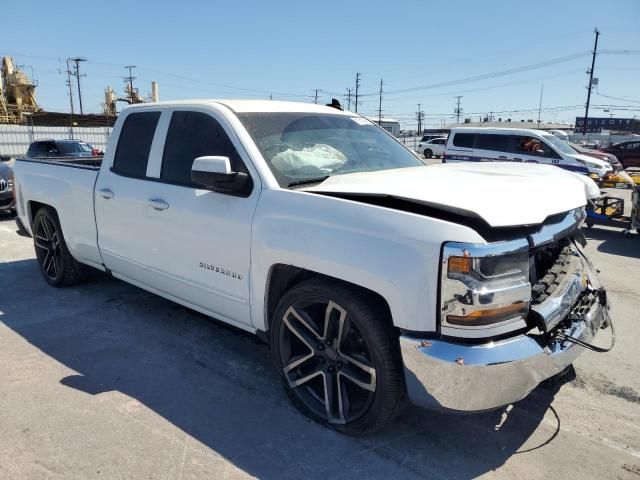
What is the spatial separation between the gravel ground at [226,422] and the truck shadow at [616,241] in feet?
13.5

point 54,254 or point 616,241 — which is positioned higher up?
point 54,254

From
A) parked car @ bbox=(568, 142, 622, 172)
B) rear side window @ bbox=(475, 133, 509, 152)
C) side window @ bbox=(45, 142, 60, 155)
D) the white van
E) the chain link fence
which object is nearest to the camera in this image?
the white van

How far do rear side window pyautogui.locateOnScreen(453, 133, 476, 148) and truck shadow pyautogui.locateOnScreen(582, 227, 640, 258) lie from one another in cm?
646

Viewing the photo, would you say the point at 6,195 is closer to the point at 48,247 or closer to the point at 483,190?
the point at 48,247

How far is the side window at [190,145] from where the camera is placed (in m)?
3.36

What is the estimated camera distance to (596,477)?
2.52 metres

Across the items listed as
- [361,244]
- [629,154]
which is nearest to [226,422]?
[361,244]

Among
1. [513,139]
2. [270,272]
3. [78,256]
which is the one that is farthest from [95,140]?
[270,272]

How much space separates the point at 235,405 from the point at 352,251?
54.1 inches

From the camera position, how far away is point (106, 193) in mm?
4258

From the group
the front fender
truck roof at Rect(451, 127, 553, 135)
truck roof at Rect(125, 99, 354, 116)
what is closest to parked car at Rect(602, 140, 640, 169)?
truck roof at Rect(451, 127, 553, 135)

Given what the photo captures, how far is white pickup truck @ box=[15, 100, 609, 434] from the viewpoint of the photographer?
2.30m

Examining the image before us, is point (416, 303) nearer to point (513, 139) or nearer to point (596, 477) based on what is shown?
point (596, 477)

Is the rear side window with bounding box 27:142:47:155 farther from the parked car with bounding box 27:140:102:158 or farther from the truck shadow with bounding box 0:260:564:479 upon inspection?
the truck shadow with bounding box 0:260:564:479
